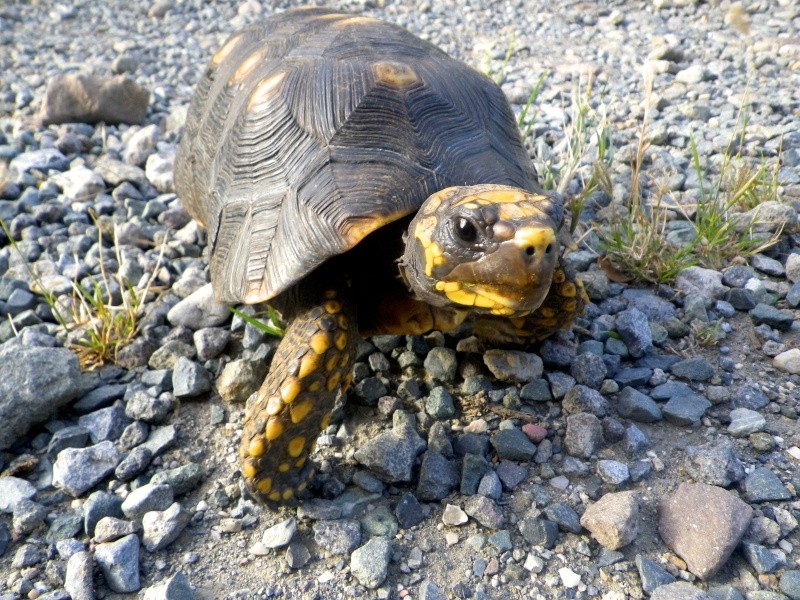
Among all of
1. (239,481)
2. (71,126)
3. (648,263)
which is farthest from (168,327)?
(71,126)

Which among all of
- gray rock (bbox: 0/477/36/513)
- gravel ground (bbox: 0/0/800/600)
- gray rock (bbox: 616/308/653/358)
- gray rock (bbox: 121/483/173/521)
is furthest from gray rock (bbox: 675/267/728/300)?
gray rock (bbox: 0/477/36/513)

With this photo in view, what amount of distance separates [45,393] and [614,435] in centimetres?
209

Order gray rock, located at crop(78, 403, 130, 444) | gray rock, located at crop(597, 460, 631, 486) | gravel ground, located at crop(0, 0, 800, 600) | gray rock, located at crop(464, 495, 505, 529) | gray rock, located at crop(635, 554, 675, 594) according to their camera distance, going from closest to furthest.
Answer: gray rock, located at crop(635, 554, 675, 594) → gravel ground, located at crop(0, 0, 800, 600) → gray rock, located at crop(464, 495, 505, 529) → gray rock, located at crop(597, 460, 631, 486) → gray rock, located at crop(78, 403, 130, 444)

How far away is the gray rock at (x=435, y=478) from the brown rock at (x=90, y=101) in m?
4.05

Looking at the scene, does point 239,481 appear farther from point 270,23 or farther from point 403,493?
Answer: point 270,23

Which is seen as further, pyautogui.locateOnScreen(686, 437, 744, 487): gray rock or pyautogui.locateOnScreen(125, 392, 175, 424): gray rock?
pyautogui.locateOnScreen(125, 392, 175, 424): gray rock

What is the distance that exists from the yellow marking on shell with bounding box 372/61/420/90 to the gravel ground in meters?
1.03

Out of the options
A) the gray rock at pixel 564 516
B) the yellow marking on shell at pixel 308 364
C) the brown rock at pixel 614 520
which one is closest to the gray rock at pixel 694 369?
the brown rock at pixel 614 520

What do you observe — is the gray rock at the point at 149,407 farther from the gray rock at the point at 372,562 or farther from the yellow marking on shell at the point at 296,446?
the gray rock at the point at 372,562

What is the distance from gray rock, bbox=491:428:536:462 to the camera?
2.32 m

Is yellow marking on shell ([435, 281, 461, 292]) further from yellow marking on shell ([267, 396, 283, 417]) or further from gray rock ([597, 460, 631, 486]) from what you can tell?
gray rock ([597, 460, 631, 486])

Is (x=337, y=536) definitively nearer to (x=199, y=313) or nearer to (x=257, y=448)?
(x=257, y=448)

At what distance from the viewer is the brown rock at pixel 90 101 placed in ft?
16.6

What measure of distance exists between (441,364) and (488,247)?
0.96m
